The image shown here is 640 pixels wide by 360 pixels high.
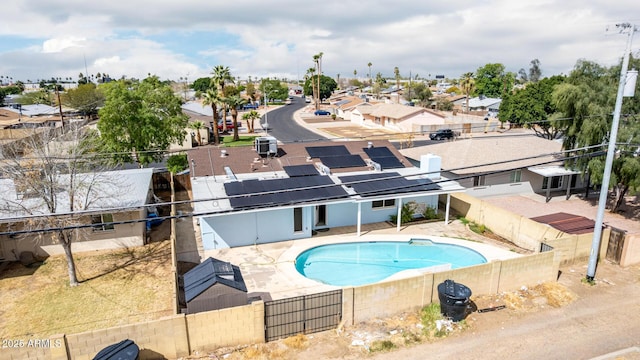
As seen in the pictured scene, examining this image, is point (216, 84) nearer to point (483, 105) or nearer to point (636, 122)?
point (636, 122)

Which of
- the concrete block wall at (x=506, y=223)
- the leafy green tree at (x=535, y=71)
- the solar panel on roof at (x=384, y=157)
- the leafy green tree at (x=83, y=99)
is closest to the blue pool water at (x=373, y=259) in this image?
the concrete block wall at (x=506, y=223)

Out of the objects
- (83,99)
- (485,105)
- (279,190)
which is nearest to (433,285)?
(279,190)

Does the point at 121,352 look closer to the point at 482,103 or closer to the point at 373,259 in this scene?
the point at 373,259

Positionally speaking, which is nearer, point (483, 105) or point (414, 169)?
point (414, 169)

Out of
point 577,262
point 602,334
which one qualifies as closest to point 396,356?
point 602,334

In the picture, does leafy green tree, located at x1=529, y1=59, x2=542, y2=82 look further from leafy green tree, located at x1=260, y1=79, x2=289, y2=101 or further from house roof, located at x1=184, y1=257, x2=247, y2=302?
house roof, located at x1=184, y1=257, x2=247, y2=302
